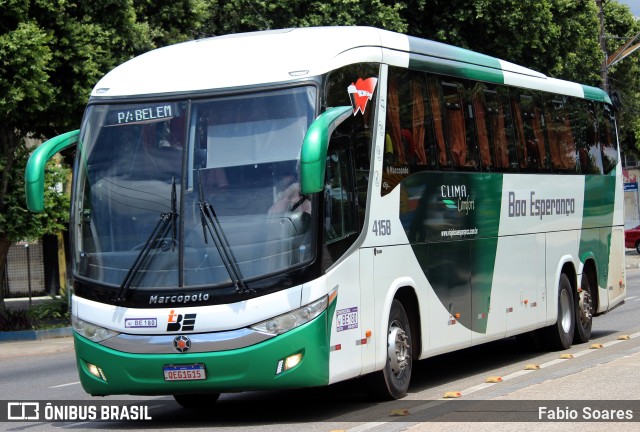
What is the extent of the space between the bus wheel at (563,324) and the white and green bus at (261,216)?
401 centimetres

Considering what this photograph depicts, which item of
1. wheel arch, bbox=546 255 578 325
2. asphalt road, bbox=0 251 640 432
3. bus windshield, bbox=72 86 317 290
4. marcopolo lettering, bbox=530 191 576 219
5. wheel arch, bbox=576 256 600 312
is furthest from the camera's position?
wheel arch, bbox=576 256 600 312

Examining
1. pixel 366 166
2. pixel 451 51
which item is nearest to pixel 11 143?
pixel 451 51

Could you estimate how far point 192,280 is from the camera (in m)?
10.0

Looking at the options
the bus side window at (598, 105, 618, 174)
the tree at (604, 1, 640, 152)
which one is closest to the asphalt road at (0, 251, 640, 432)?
the bus side window at (598, 105, 618, 174)

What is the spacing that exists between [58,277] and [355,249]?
104 feet

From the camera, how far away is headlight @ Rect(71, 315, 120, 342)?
1026 centimetres

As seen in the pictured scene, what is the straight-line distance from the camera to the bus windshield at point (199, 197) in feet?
32.8

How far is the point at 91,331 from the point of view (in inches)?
409

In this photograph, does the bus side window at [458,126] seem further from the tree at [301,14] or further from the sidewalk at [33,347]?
the tree at [301,14]

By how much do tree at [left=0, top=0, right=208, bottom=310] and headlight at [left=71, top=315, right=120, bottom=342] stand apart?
12.4m

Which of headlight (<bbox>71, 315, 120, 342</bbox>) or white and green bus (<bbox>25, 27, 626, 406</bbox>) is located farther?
headlight (<bbox>71, 315, 120, 342</bbox>)

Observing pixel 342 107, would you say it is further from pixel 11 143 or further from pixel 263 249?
pixel 11 143

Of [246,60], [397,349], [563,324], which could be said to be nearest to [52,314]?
[563,324]

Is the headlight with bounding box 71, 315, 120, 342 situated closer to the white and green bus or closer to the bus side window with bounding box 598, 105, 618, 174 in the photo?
the white and green bus
